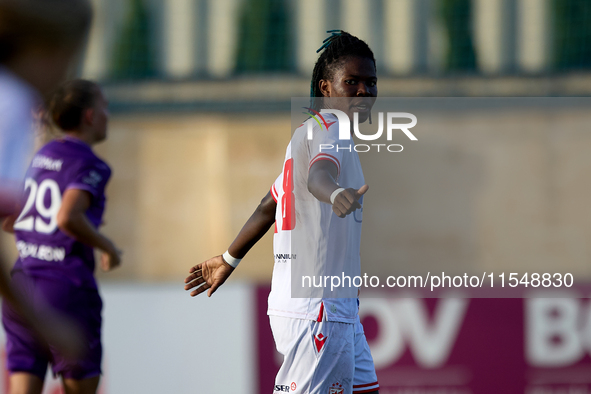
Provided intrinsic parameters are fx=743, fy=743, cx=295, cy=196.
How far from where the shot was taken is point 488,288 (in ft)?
21.4

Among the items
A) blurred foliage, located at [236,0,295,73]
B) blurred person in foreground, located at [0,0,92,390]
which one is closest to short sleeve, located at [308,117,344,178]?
blurred person in foreground, located at [0,0,92,390]

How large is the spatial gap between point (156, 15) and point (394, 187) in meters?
5.54

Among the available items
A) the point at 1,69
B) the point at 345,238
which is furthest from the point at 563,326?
the point at 1,69

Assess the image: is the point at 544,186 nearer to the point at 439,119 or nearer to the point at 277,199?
the point at 439,119

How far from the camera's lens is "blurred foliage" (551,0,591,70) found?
43.9 ft

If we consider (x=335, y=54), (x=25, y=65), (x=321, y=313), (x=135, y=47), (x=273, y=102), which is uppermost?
(x=135, y=47)

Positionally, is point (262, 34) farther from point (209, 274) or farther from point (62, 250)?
point (209, 274)

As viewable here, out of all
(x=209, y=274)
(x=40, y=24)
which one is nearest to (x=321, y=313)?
(x=209, y=274)

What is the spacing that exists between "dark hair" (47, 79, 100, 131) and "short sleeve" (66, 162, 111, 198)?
270 mm

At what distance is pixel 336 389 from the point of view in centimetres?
275

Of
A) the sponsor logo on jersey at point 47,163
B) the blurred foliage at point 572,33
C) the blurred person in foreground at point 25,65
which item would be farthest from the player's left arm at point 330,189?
the blurred foliage at point 572,33

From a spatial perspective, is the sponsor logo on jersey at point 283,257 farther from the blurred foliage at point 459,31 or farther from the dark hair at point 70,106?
the blurred foliage at point 459,31

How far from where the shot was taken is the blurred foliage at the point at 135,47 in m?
13.8

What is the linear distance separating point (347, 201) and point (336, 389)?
2.58ft
